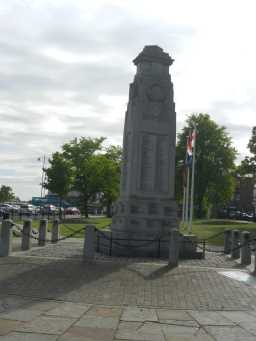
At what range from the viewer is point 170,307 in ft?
29.7

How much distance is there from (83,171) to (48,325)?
46465 millimetres

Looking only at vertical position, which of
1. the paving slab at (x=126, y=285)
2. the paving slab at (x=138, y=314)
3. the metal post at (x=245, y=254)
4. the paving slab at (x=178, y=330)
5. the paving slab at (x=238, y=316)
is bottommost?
the paving slab at (x=178, y=330)

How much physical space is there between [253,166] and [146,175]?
96.7 ft

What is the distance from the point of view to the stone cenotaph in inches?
696

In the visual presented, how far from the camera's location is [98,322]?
7.61m

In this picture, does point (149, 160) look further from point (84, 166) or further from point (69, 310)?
point (84, 166)

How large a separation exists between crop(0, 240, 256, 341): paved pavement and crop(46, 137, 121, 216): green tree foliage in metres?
38.2

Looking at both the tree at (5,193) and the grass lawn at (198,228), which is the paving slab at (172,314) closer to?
the grass lawn at (198,228)

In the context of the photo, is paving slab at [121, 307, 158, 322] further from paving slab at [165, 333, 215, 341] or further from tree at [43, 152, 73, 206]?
tree at [43, 152, 73, 206]

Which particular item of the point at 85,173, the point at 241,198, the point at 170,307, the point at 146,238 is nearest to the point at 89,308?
the point at 170,307

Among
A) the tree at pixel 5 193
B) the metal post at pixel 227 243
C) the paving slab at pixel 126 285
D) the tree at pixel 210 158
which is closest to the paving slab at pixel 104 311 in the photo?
the paving slab at pixel 126 285

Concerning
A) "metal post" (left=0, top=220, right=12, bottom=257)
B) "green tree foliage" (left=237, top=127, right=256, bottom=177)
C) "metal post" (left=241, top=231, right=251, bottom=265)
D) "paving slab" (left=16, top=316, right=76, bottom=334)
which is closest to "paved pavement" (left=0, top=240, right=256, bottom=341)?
"paving slab" (left=16, top=316, right=76, bottom=334)

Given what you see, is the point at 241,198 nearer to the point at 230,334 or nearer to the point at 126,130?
the point at 126,130

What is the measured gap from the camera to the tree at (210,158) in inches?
2339
